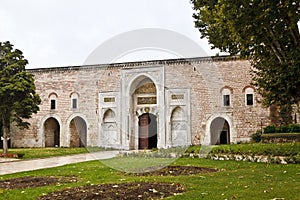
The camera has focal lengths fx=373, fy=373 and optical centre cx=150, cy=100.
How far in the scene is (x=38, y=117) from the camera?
95.9 feet

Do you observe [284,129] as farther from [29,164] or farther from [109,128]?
[29,164]

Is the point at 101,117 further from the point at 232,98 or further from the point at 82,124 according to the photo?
the point at 232,98

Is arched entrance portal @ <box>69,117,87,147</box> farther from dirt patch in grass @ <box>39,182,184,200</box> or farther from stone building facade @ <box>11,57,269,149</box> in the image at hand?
dirt patch in grass @ <box>39,182,184,200</box>

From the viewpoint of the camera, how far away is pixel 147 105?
90.9 ft

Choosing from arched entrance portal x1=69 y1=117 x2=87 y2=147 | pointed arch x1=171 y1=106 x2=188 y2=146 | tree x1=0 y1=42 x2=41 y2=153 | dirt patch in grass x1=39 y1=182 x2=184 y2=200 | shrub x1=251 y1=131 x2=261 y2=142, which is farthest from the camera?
arched entrance portal x1=69 y1=117 x2=87 y2=147

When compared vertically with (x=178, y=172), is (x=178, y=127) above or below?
above

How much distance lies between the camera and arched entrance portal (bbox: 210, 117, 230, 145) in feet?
86.6

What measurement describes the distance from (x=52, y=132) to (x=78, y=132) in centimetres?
225

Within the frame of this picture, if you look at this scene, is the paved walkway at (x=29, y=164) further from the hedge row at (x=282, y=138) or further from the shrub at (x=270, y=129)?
the shrub at (x=270, y=129)

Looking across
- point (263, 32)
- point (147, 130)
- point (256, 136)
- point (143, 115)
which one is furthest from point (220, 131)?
point (263, 32)

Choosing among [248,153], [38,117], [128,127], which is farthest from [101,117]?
[248,153]

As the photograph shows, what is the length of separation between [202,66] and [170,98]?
320 cm

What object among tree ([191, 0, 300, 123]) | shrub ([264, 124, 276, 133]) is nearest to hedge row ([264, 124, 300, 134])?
shrub ([264, 124, 276, 133])

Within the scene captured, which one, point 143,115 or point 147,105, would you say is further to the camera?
point 143,115
